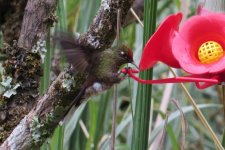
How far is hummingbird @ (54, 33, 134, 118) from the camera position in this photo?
1.05m

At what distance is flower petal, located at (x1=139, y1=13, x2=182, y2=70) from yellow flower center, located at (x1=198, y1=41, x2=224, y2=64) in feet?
0.21

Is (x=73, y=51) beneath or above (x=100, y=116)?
above

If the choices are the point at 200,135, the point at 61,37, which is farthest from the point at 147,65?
the point at 200,135

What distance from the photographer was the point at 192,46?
3.44ft

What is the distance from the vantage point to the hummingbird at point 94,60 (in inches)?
41.3

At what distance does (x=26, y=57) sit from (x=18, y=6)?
0.85ft


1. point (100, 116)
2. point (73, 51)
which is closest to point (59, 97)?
point (73, 51)

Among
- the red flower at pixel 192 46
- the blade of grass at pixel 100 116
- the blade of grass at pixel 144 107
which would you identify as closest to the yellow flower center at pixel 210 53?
the red flower at pixel 192 46

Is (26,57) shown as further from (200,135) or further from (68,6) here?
(200,135)

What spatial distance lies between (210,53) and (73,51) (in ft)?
0.91

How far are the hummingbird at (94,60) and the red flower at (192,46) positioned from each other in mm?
124

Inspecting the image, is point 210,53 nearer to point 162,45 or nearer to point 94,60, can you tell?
point 162,45

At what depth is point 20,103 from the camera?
1144 millimetres

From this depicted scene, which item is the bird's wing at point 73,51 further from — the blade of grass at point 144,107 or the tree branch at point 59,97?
the blade of grass at point 144,107
